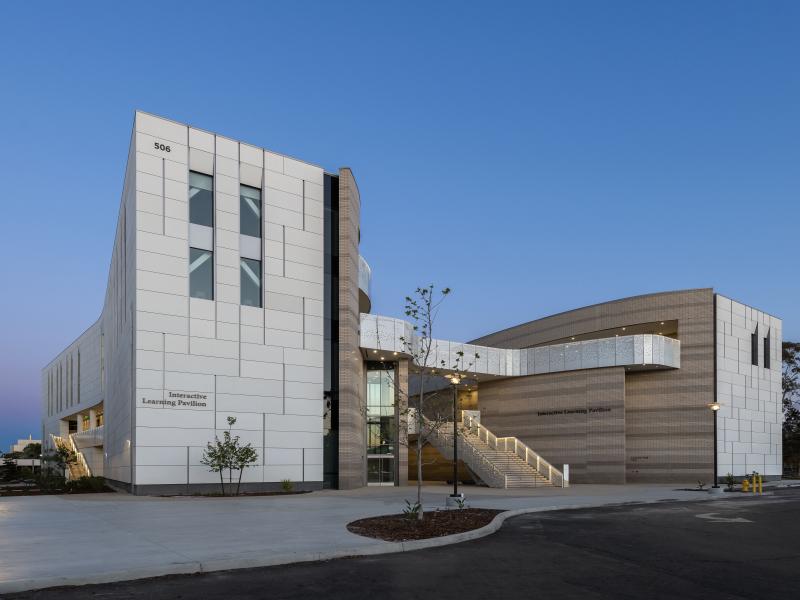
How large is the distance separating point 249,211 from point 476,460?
1921 centimetres

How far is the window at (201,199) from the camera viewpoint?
31844 mm

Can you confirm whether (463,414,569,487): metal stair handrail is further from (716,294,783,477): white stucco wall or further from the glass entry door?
(716,294,783,477): white stucco wall

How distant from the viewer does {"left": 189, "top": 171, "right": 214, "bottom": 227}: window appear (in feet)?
104

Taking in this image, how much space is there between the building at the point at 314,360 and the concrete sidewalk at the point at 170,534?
5718mm

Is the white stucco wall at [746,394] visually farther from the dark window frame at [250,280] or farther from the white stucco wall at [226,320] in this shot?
the dark window frame at [250,280]

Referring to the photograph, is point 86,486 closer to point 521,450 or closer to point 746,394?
point 521,450

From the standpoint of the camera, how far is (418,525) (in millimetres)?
17000

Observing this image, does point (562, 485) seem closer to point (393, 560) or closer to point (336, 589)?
point (393, 560)

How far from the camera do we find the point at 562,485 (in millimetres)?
40875

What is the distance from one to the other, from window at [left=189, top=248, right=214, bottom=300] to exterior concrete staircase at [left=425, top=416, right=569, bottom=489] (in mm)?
13865

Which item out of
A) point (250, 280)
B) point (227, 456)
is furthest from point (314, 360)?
point (227, 456)

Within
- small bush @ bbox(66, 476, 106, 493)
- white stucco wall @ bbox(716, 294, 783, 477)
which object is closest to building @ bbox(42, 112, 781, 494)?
white stucco wall @ bbox(716, 294, 783, 477)

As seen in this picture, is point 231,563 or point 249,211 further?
point 249,211

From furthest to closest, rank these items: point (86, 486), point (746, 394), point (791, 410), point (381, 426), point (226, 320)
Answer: point (791, 410) < point (746, 394) < point (381, 426) < point (86, 486) < point (226, 320)
